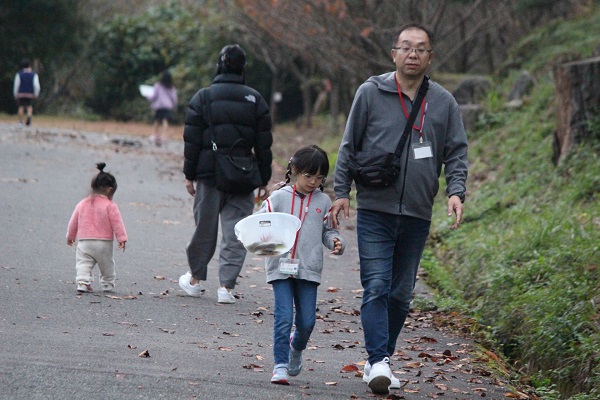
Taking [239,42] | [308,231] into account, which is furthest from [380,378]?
[239,42]

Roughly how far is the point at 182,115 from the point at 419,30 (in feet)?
124

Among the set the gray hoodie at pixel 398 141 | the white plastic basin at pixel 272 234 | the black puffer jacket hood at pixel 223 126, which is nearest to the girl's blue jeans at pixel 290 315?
the white plastic basin at pixel 272 234

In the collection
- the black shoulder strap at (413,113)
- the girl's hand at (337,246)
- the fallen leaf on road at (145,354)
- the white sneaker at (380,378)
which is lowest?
the fallen leaf on road at (145,354)

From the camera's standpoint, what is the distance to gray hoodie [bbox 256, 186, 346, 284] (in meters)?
6.45

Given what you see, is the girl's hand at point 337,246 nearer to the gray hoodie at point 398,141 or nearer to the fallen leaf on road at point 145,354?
the gray hoodie at point 398,141

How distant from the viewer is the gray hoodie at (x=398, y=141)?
643cm

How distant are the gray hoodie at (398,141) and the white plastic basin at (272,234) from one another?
34 centimetres

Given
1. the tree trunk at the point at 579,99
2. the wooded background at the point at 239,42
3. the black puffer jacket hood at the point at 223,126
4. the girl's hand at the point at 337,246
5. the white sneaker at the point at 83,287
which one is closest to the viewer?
the girl's hand at the point at 337,246

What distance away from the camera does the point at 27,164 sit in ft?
65.1

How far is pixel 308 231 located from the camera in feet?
21.4

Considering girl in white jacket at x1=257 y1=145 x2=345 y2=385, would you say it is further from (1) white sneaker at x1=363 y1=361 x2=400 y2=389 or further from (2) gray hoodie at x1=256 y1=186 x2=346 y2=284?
(1) white sneaker at x1=363 y1=361 x2=400 y2=389

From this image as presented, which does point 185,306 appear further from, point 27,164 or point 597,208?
point 27,164

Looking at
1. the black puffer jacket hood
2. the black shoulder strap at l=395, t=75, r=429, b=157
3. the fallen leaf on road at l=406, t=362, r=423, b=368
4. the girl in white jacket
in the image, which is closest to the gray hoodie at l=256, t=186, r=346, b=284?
the girl in white jacket

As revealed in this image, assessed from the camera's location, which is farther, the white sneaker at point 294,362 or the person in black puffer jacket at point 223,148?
the person in black puffer jacket at point 223,148
